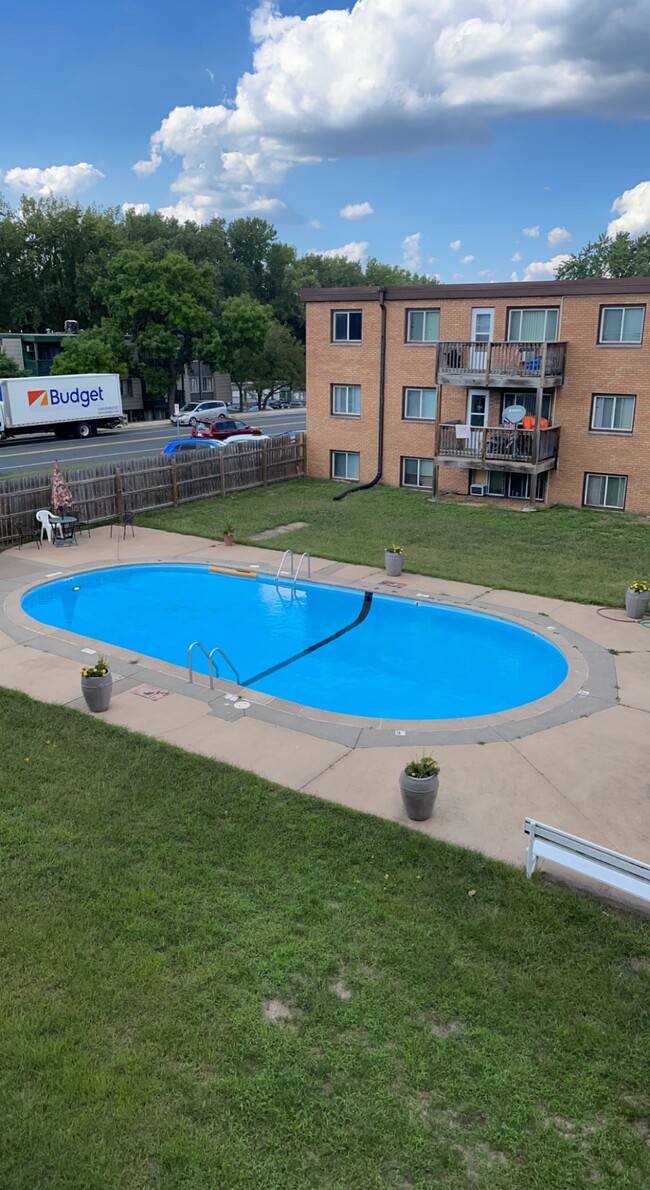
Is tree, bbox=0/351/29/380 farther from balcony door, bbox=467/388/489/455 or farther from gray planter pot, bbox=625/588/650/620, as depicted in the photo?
gray planter pot, bbox=625/588/650/620

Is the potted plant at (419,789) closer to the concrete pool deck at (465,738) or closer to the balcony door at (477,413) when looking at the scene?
the concrete pool deck at (465,738)

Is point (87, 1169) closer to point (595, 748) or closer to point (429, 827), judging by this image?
point (429, 827)

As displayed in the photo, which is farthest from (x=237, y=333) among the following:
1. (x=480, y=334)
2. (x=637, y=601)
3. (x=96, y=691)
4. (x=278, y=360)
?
(x=96, y=691)

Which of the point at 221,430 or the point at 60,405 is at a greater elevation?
the point at 60,405

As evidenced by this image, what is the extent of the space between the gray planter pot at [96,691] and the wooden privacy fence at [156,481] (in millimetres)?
11477

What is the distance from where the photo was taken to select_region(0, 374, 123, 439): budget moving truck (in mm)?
42781

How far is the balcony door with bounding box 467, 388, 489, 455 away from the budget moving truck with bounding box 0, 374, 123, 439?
25.9 meters

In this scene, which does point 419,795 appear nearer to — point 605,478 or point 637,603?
point 637,603

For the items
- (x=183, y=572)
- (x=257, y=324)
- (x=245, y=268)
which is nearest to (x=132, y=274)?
(x=257, y=324)

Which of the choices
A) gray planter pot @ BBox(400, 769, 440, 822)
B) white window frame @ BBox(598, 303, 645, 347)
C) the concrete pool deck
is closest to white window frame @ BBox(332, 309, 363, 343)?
white window frame @ BBox(598, 303, 645, 347)

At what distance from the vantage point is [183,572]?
20062 mm

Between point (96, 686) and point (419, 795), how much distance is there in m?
5.01

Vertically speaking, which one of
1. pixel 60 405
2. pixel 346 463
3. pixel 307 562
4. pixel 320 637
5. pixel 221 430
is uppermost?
pixel 60 405

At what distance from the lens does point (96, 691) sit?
11133 millimetres
